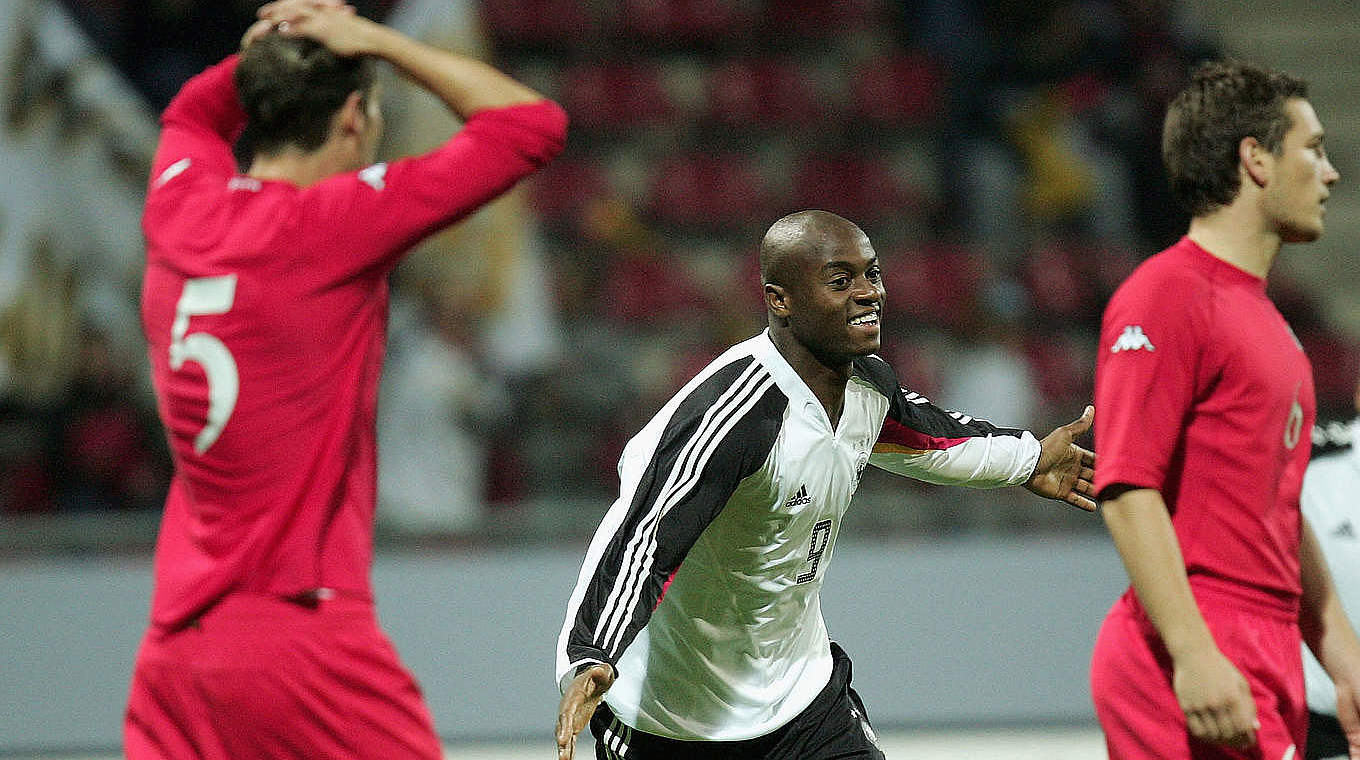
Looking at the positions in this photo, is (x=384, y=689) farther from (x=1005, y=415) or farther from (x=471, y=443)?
(x=1005, y=415)

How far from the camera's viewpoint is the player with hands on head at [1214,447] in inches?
104

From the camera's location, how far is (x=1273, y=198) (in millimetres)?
2842

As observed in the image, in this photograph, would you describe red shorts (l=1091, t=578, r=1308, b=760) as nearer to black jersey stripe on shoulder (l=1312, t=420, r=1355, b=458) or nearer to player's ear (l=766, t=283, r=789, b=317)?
player's ear (l=766, t=283, r=789, b=317)

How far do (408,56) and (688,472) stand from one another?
0.86 m

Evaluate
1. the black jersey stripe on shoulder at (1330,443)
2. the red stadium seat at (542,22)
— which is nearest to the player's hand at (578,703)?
the black jersey stripe on shoulder at (1330,443)

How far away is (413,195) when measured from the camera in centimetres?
247

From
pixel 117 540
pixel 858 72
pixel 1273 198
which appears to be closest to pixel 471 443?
pixel 117 540

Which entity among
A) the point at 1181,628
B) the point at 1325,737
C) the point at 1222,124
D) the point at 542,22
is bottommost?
the point at 1325,737

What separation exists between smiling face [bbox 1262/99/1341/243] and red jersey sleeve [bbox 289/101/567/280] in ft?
4.49

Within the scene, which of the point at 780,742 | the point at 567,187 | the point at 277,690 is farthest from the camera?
the point at 567,187

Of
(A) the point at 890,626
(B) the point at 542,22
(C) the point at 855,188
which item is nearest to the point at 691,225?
(C) the point at 855,188

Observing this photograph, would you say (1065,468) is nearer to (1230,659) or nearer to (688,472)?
(1230,659)

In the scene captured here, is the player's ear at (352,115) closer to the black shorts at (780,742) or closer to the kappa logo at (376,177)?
the kappa logo at (376,177)

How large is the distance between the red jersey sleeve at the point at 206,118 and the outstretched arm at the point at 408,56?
0.25 metres
